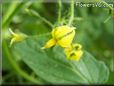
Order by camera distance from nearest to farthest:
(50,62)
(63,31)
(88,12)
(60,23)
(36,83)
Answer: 1. (63,31)
2. (60,23)
3. (50,62)
4. (36,83)
5. (88,12)

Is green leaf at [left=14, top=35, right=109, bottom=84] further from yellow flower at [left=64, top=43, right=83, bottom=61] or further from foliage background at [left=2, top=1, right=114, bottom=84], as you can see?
foliage background at [left=2, top=1, right=114, bottom=84]

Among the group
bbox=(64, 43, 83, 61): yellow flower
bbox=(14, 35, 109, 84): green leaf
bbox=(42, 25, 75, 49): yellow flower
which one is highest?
bbox=(42, 25, 75, 49): yellow flower

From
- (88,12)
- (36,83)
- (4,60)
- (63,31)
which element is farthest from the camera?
(88,12)

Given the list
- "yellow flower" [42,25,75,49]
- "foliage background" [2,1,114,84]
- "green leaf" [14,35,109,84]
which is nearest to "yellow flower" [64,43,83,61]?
"yellow flower" [42,25,75,49]

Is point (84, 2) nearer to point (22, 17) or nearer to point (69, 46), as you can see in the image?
point (69, 46)

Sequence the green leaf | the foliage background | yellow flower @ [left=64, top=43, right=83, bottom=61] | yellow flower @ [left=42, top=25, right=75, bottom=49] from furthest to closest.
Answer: the foliage background → the green leaf → yellow flower @ [left=64, top=43, right=83, bottom=61] → yellow flower @ [left=42, top=25, right=75, bottom=49]

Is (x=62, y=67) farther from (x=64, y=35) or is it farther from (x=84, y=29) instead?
(x=84, y=29)

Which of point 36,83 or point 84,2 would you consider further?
point 36,83

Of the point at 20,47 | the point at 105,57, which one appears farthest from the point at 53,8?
the point at 20,47

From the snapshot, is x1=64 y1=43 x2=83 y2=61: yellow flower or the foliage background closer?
x1=64 y1=43 x2=83 y2=61: yellow flower
